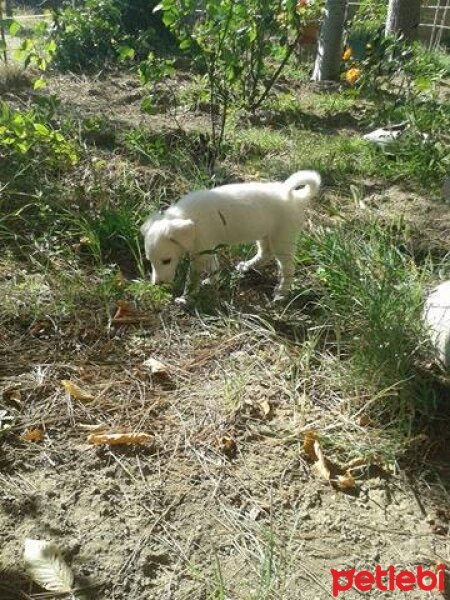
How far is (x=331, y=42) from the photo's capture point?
8.03m

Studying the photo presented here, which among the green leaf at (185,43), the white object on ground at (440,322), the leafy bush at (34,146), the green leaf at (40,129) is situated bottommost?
the white object on ground at (440,322)

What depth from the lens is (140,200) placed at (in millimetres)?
4273

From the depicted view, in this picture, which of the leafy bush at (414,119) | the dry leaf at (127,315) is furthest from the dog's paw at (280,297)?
the leafy bush at (414,119)

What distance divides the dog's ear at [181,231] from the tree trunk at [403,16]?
650cm

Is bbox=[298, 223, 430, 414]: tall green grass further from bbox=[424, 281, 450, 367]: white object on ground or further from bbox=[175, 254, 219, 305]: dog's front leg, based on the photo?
bbox=[175, 254, 219, 305]: dog's front leg

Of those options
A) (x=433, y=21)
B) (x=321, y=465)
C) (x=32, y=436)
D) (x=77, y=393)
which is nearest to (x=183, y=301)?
(x=77, y=393)

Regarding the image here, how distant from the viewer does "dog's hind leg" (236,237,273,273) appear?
384 centimetres

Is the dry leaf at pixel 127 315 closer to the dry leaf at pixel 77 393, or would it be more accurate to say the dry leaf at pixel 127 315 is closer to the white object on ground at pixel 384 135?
the dry leaf at pixel 77 393

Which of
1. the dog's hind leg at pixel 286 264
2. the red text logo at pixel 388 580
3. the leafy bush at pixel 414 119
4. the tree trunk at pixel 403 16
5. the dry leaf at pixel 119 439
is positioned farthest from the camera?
the tree trunk at pixel 403 16

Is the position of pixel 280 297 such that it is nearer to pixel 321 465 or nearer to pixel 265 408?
pixel 265 408

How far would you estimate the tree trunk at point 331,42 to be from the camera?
Answer: 7.85 metres

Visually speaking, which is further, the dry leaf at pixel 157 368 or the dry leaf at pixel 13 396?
the dry leaf at pixel 157 368

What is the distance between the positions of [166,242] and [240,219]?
21.8 inches

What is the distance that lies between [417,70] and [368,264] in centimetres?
311
